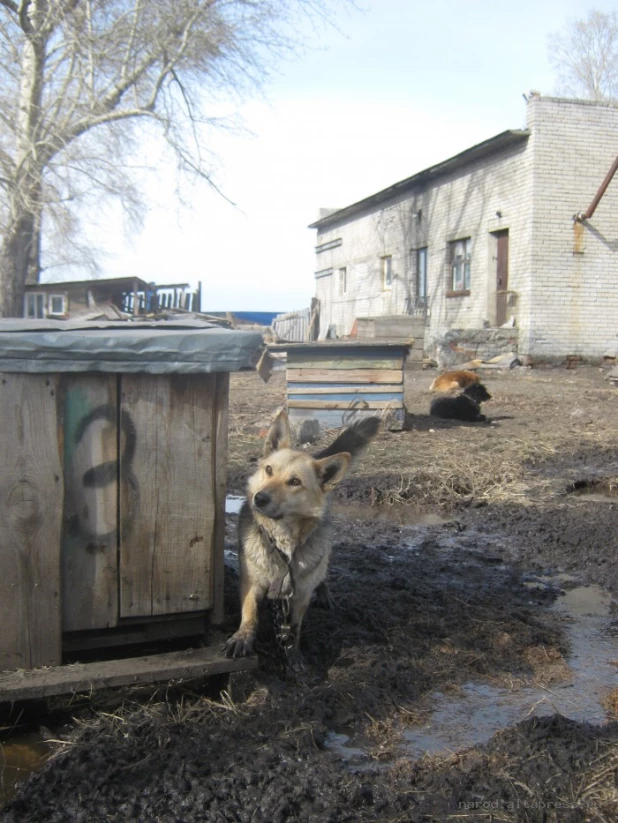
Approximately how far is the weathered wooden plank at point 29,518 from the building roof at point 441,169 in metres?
16.9

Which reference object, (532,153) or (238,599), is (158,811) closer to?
(238,599)

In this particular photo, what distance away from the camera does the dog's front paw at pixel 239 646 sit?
3102mm

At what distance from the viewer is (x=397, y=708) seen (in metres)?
3.11

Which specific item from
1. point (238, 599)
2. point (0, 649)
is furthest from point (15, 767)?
point (238, 599)

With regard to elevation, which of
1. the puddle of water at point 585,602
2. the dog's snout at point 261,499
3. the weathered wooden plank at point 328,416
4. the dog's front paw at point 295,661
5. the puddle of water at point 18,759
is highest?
the dog's snout at point 261,499

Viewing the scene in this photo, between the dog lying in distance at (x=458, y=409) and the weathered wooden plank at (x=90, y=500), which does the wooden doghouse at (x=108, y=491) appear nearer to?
the weathered wooden plank at (x=90, y=500)

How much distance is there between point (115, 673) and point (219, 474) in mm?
874

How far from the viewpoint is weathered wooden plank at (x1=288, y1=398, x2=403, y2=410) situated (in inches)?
367

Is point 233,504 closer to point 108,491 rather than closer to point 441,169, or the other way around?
point 108,491

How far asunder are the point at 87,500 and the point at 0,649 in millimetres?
641

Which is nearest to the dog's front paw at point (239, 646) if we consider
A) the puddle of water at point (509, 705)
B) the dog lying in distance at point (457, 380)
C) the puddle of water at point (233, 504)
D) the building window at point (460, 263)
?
the puddle of water at point (509, 705)

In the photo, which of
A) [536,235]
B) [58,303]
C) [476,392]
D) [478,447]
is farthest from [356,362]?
[58,303]

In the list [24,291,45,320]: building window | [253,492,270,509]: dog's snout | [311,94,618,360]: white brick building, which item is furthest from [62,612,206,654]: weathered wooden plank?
[24,291,45,320]: building window

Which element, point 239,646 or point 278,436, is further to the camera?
point 278,436
